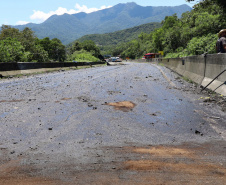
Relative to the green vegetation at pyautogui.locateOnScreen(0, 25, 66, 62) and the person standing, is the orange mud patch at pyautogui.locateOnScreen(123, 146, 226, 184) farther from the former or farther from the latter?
the green vegetation at pyautogui.locateOnScreen(0, 25, 66, 62)

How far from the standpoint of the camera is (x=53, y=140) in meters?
3.84

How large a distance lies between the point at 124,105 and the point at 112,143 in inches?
117

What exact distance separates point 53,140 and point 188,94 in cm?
602

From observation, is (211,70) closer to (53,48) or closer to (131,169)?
(131,169)

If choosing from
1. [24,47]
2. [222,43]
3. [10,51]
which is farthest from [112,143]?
[24,47]

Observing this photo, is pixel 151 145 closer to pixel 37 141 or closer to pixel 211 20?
pixel 37 141

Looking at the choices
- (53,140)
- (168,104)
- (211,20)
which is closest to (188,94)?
(168,104)

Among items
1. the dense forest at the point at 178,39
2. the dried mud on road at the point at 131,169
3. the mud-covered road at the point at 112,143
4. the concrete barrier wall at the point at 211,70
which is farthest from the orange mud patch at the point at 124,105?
the dense forest at the point at 178,39

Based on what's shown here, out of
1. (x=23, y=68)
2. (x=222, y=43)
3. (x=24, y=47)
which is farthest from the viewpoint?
(x=24, y=47)

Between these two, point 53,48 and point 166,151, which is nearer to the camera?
point 166,151

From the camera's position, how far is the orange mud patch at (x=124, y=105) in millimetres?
6146

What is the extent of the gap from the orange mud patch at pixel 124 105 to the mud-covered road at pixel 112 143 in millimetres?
10

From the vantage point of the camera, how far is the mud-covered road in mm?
2641

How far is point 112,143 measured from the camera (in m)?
3.69
